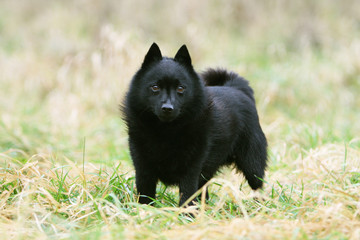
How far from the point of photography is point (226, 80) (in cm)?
429

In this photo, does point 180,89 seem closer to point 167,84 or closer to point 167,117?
point 167,84

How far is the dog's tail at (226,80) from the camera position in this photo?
4.22m

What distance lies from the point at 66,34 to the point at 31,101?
3115mm

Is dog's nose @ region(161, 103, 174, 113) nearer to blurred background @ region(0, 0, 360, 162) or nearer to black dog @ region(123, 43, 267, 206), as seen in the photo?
black dog @ region(123, 43, 267, 206)

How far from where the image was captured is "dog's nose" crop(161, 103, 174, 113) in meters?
2.94

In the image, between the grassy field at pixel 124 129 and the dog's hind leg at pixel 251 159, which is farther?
the dog's hind leg at pixel 251 159

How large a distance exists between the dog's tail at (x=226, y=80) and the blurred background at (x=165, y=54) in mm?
1139

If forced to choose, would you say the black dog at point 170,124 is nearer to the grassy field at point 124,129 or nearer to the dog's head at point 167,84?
the dog's head at point 167,84

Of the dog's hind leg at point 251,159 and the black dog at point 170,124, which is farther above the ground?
the black dog at point 170,124

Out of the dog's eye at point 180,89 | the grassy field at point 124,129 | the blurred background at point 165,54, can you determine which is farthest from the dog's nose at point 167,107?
the blurred background at point 165,54

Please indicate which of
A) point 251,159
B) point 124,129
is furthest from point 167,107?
point 251,159

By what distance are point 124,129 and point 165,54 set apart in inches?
201

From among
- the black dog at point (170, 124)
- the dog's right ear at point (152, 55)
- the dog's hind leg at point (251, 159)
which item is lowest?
the dog's hind leg at point (251, 159)

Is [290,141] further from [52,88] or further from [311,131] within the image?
[52,88]
